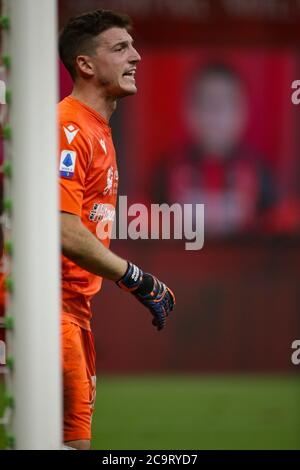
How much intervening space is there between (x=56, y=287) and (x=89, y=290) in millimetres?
944

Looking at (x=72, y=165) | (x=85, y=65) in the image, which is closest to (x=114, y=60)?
(x=85, y=65)

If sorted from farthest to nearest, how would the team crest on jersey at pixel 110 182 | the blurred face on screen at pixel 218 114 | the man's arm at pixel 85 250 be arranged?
the blurred face on screen at pixel 218 114, the team crest on jersey at pixel 110 182, the man's arm at pixel 85 250

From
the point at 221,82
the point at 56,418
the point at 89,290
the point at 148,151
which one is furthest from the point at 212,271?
the point at 56,418

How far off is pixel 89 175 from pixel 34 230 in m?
0.84

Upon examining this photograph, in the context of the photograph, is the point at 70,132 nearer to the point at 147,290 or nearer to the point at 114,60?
the point at 114,60

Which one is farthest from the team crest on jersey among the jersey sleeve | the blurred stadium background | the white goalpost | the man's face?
the blurred stadium background

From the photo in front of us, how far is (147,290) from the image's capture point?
3850 mm

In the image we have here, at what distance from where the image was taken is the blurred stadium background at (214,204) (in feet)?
27.7

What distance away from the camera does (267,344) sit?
940 centimetres

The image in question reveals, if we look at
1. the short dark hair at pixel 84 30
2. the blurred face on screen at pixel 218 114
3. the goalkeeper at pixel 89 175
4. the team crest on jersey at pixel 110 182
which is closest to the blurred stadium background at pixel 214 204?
the blurred face on screen at pixel 218 114

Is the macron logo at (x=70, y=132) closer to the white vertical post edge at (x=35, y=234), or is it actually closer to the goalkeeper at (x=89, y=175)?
the goalkeeper at (x=89, y=175)

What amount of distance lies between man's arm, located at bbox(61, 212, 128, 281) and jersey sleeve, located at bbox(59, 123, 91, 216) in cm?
4

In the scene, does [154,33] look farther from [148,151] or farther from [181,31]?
[148,151]

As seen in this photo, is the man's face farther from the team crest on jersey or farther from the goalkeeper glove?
the goalkeeper glove
